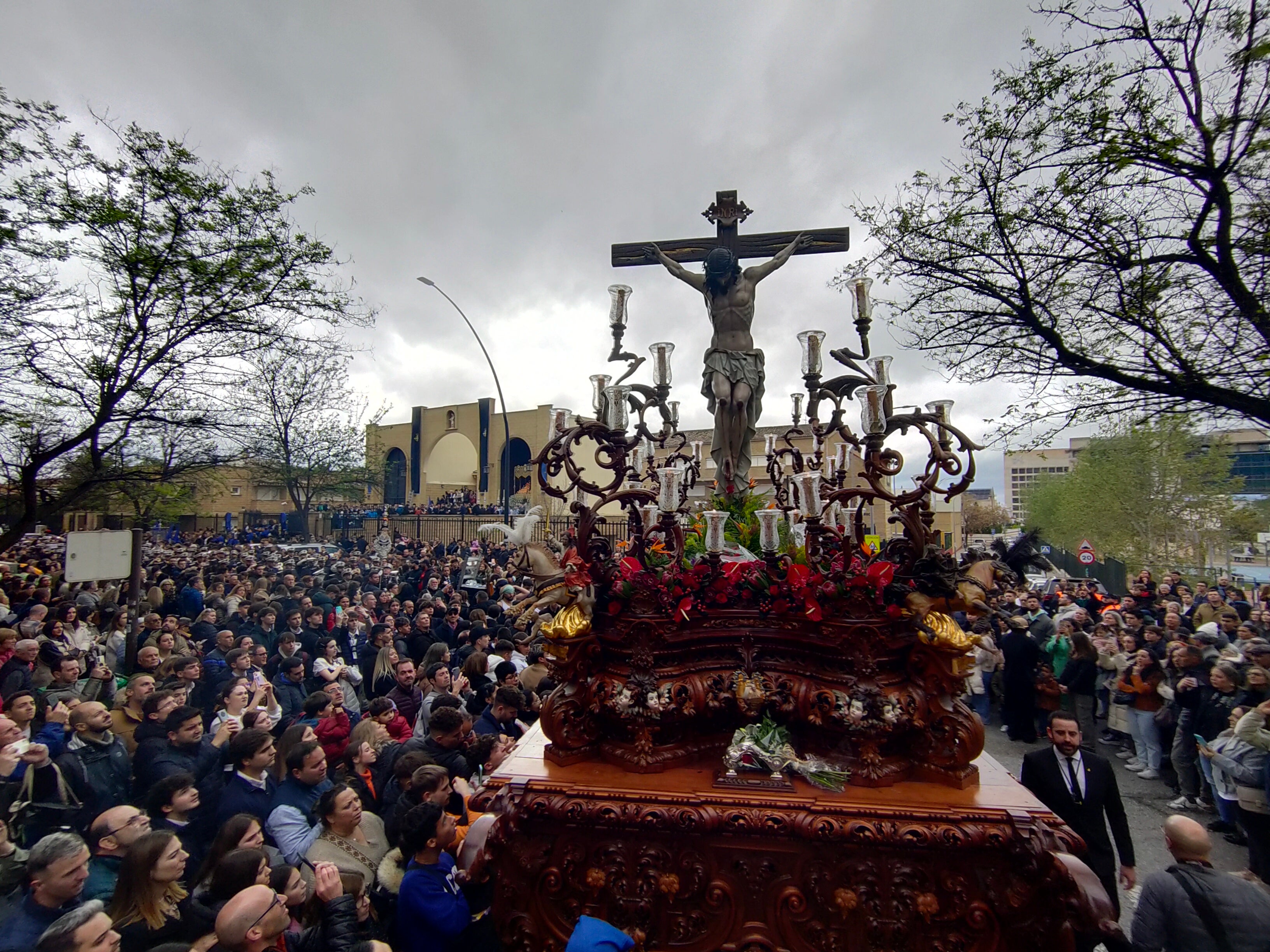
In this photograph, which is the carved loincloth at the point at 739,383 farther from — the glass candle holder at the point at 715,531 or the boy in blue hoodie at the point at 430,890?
the boy in blue hoodie at the point at 430,890

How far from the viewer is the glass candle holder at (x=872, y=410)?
4051mm

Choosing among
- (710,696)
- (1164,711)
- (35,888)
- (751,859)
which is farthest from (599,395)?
(1164,711)

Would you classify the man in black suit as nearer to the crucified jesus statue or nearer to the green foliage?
the green foliage

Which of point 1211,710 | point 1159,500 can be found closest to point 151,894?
point 1211,710

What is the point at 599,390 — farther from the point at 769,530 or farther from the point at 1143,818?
the point at 1143,818

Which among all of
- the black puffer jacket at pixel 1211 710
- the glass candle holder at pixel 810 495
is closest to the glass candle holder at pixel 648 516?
the glass candle holder at pixel 810 495

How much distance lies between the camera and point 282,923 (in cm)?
269

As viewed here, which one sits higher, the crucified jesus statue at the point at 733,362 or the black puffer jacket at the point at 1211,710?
the crucified jesus statue at the point at 733,362

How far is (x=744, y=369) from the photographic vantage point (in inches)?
276

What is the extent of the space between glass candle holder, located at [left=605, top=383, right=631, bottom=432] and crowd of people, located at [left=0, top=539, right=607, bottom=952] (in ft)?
4.87

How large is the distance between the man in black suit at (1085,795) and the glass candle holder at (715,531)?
2.66m

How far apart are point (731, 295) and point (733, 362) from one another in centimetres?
83

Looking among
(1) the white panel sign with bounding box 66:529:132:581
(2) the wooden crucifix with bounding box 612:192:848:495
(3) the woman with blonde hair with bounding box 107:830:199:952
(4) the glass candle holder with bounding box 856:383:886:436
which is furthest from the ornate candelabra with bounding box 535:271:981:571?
(1) the white panel sign with bounding box 66:529:132:581

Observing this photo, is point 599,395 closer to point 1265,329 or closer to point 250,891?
point 250,891
